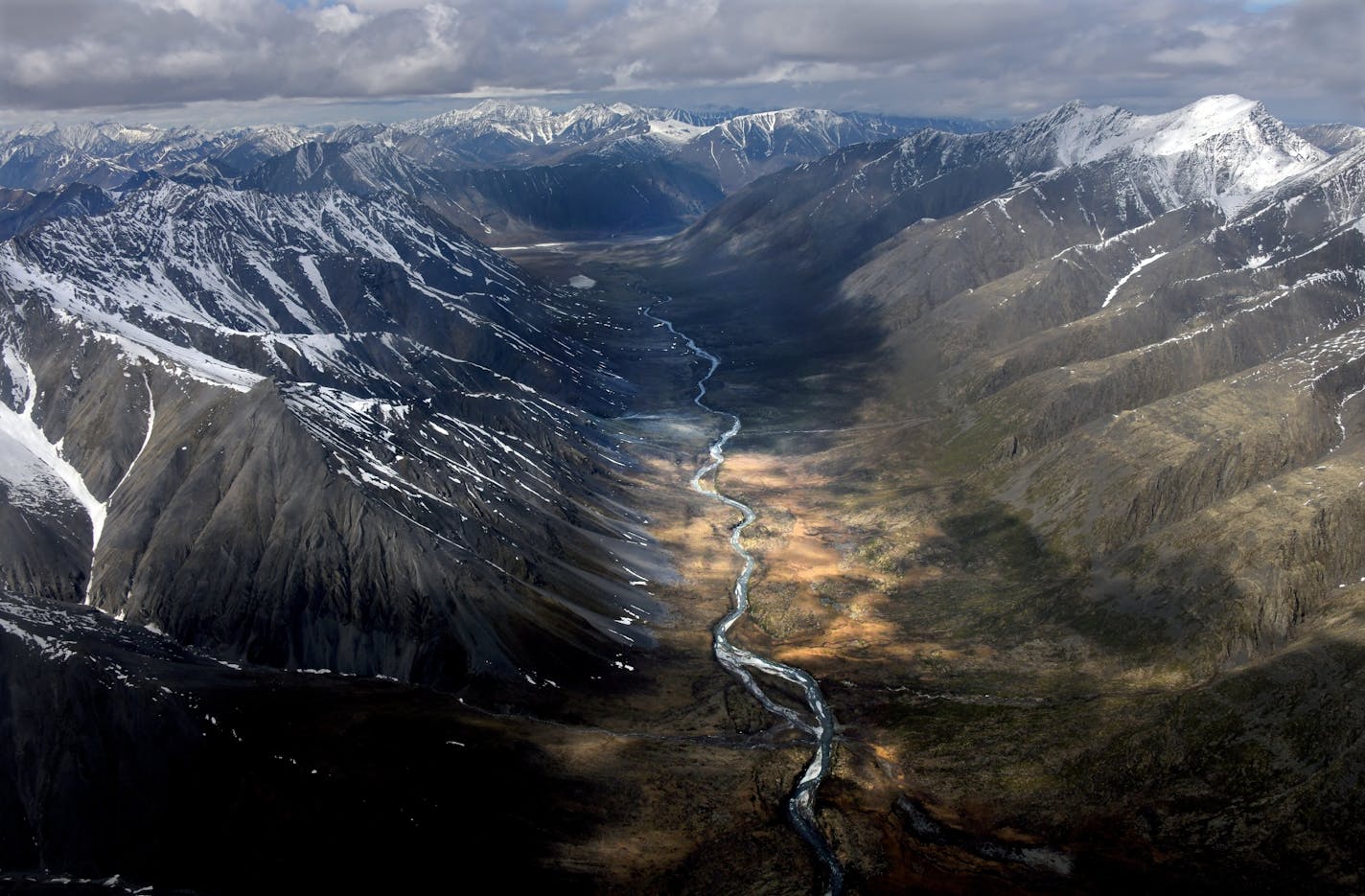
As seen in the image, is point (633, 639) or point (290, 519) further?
point (633, 639)

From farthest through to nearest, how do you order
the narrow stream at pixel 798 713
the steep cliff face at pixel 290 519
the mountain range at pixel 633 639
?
1. the steep cliff face at pixel 290 519
2. the narrow stream at pixel 798 713
3. the mountain range at pixel 633 639

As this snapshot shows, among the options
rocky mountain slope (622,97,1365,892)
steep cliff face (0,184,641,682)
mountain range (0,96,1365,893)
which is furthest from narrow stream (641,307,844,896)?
steep cliff face (0,184,641,682)

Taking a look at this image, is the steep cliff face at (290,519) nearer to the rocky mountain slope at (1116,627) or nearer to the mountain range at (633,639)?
the mountain range at (633,639)

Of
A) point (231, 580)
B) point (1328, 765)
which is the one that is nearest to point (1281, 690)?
point (1328, 765)


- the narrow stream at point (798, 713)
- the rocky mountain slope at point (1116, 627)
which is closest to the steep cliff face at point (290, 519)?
the narrow stream at point (798, 713)

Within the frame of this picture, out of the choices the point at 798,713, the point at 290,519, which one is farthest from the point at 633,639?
the point at 290,519

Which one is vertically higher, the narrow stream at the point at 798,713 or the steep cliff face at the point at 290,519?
the steep cliff face at the point at 290,519

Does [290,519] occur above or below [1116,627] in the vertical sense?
above

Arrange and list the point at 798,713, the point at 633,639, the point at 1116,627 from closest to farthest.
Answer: the point at 798,713
the point at 1116,627
the point at 633,639

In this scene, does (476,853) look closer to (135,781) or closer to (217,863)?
(217,863)

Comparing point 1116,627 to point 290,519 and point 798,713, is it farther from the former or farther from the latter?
point 290,519

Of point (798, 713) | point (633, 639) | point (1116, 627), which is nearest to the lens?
point (798, 713)
